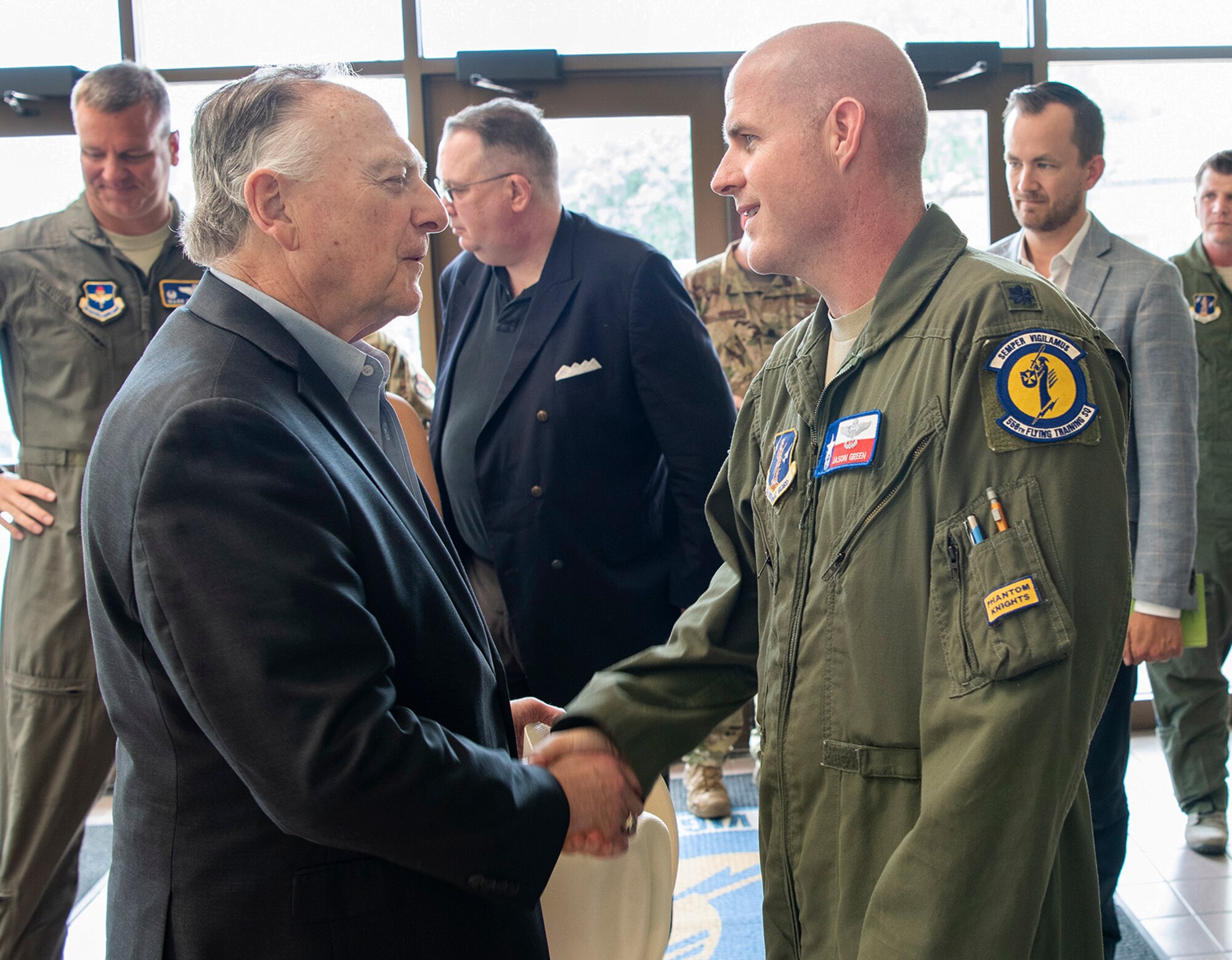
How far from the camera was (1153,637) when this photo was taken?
238 cm

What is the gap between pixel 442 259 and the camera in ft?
13.6

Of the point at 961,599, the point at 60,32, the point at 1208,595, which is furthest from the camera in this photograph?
the point at 60,32

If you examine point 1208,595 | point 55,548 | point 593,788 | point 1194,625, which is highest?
point 55,548

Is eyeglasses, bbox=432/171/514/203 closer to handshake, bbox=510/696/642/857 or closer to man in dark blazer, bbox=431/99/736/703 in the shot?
man in dark blazer, bbox=431/99/736/703

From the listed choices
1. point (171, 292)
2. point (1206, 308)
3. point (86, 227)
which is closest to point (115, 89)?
point (86, 227)

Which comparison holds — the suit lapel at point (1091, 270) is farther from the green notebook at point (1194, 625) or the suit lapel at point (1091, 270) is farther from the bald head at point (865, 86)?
the bald head at point (865, 86)

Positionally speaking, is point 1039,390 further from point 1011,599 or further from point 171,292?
point 171,292

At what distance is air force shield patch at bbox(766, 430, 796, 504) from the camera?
4.68ft

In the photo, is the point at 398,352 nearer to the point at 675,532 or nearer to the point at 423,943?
the point at 675,532

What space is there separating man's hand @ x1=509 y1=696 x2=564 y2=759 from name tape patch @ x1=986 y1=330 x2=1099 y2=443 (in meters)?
0.89

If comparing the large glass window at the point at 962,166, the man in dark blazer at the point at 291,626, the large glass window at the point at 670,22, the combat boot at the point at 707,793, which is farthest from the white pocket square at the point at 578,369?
the large glass window at the point at 962,166

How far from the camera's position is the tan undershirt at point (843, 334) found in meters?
1.46

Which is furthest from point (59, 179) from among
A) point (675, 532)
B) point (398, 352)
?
point (675, 532)

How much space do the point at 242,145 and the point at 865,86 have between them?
81 cm
